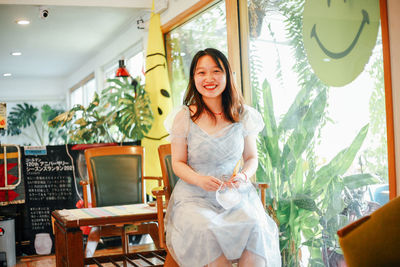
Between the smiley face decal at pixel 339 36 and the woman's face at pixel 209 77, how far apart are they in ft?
2.36

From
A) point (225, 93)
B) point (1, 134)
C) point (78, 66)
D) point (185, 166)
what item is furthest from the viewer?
point (1, 134)

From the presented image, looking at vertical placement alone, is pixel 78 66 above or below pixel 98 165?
above

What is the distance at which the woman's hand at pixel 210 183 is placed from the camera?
6.46 ft

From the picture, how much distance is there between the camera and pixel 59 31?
22.3 feet

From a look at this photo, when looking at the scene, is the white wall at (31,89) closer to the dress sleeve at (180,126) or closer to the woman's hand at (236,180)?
the dress sleeve at (180,126)

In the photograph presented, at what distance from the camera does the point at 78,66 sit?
9609 millimetres

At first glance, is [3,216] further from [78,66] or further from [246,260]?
[78,66]

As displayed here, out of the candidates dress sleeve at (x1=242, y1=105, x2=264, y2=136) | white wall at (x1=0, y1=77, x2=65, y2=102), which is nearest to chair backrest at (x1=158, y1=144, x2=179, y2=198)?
dress sleeve at (x1=242, y1=105, x2=264, y2=136)

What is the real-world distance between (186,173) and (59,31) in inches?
213

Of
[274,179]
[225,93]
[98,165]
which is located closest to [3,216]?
[98,165]

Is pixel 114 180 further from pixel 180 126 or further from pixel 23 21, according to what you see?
pixel 23 21

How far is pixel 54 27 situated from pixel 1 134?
194 inches

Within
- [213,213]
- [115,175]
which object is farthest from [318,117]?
[115,175]

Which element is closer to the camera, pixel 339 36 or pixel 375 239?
pixel 375 239
